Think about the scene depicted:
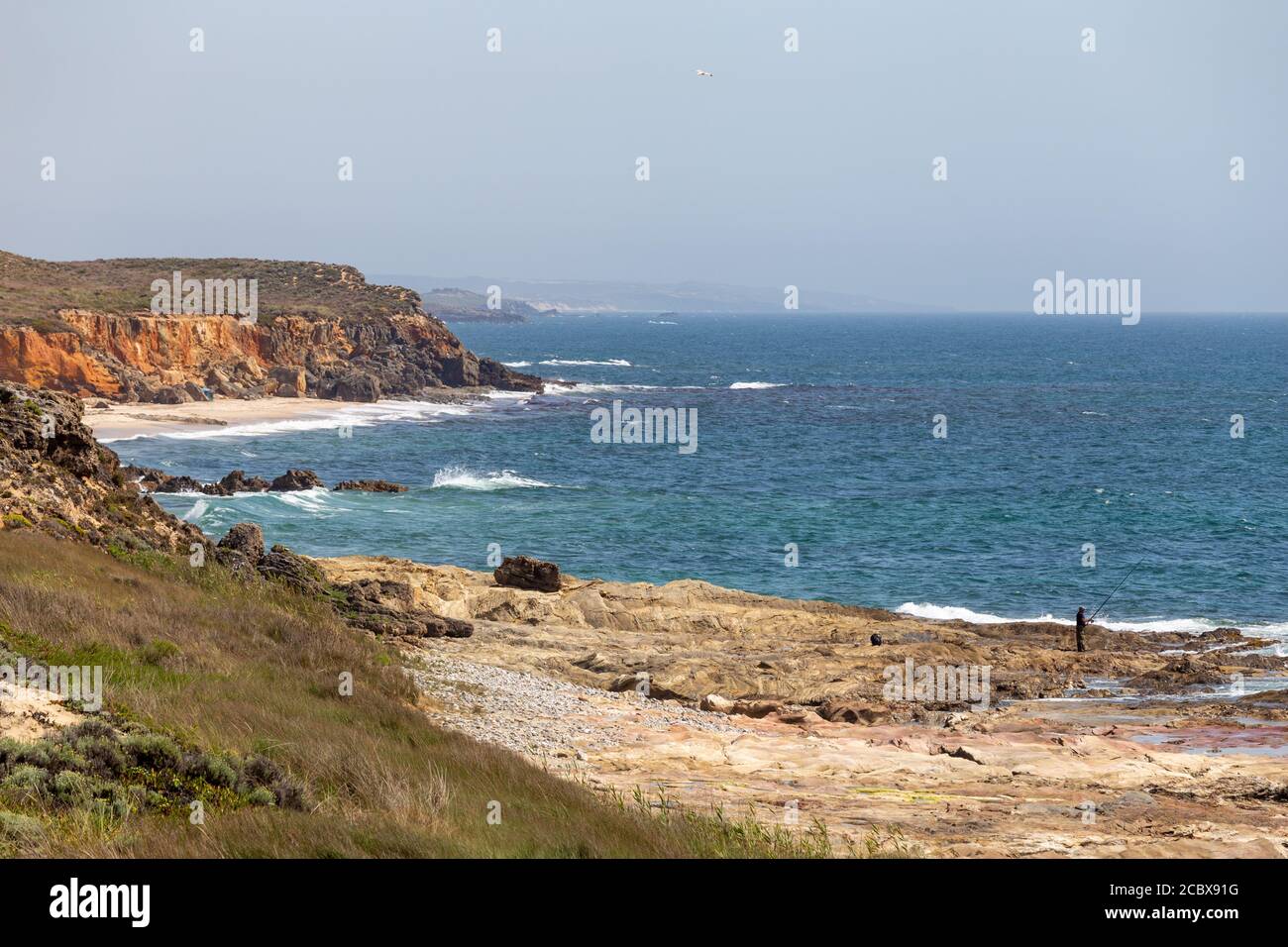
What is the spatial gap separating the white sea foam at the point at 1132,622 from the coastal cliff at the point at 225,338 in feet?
154

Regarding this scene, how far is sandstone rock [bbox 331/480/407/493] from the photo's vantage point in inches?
1890

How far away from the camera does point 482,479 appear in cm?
5156

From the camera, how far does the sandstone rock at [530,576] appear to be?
2881 centimetres

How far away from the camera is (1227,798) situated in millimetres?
14148

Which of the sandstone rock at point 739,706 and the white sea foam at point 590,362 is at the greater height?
the white sea foam at point 590,362

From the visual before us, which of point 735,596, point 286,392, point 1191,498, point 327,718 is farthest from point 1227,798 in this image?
point 286,392

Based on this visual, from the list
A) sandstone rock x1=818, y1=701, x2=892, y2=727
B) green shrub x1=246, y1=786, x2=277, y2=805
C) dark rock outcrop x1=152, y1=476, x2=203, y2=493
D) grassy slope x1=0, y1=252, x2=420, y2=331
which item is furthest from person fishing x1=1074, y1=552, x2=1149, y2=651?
grassy slope x1=0, y1=252, x2=420, y2=331

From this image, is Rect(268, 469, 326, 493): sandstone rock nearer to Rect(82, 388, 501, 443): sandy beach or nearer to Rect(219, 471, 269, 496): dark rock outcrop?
Rect(219, 471, 269, 496): dark rock outcrop

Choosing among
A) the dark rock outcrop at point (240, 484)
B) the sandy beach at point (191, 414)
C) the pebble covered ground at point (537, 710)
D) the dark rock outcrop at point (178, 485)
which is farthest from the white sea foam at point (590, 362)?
the pebble covered ground at point (537, 710)

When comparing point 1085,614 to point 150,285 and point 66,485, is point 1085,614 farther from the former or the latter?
point 150,285

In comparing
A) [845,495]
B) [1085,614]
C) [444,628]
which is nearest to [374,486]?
[845,495]

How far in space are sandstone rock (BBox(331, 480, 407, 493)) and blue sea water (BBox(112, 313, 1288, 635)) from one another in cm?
87

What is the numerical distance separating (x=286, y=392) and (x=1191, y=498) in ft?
181

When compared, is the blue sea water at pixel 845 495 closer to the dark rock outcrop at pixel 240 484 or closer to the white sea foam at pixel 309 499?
the white sea foam at pixel 309 499
